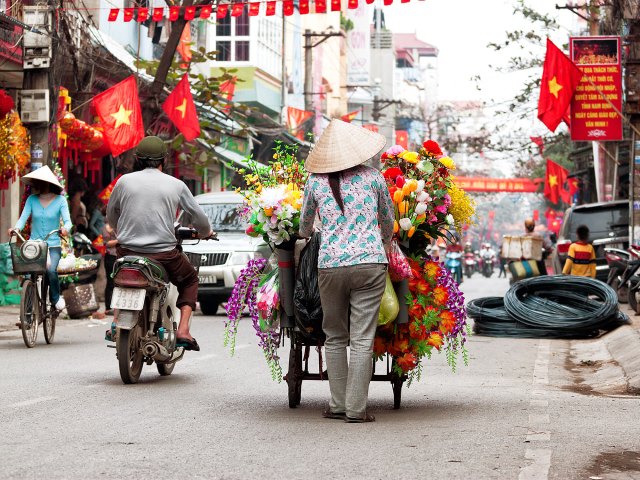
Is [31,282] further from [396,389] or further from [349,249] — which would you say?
[349,249]

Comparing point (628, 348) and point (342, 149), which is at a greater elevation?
point (342, 149)

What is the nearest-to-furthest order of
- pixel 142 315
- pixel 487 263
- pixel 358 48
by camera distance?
pixel 142 315
pixel 487 263
pixel 358 48

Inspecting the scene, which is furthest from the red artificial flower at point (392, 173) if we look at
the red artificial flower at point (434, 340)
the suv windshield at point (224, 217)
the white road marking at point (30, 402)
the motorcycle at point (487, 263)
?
the motorcycle at point (487, 263)

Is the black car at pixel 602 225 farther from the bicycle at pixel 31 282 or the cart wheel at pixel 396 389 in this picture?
the cart wheel at pixel 396 389

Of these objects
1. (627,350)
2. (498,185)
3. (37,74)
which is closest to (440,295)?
(627,350)

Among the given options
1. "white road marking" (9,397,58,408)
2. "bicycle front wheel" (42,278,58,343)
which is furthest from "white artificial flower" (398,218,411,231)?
"bicycle front wheel" (42,278,58,343)

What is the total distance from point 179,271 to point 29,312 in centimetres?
373

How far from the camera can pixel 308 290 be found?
791cm

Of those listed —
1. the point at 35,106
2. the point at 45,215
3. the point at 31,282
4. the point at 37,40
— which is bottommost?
the point at 31,282

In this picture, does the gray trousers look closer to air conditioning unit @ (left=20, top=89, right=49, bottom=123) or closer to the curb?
the curb

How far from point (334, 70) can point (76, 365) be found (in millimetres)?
63267

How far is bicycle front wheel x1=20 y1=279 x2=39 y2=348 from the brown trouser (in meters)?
3.21

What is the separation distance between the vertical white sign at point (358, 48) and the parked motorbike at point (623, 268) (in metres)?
57.6

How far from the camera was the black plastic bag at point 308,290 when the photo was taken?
7.90m
